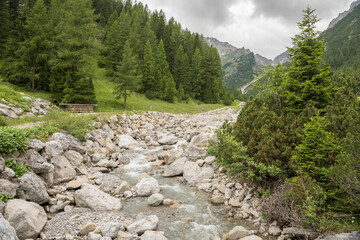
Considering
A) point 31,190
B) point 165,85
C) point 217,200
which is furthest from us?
point 165,85

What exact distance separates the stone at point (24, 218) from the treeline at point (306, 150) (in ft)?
25.5

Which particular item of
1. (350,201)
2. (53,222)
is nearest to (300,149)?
(350,201)

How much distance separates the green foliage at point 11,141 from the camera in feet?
26.3

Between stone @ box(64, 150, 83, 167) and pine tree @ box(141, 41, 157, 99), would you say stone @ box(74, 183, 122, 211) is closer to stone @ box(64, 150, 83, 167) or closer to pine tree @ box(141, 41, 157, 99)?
stone @ box(64, 150, 83, 167)

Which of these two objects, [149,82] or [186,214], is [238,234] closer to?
[186,214]

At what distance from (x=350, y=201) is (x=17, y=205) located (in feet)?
34.0

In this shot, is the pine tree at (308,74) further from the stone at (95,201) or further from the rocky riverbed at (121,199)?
the stone at (95,201)

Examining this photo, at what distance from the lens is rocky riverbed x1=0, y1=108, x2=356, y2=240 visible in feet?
22.3

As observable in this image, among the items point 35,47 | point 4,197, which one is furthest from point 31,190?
point 35,47

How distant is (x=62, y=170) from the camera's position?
1070 centimetres

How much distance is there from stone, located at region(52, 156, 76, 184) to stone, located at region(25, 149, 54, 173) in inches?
37.3

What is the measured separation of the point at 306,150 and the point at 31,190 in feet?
34.2

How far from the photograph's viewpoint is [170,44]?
228ft

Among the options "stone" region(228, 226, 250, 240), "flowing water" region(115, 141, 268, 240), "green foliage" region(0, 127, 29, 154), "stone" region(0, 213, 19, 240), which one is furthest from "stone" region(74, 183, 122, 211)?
"stone" region(228, 226, 250, 240)
